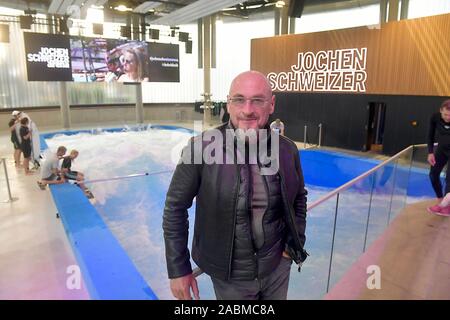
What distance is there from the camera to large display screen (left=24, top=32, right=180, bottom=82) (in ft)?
40.0

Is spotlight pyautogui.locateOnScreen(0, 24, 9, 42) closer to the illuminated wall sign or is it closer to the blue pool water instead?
the blue pool water

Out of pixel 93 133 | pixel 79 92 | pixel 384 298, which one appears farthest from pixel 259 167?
pixel 79 92

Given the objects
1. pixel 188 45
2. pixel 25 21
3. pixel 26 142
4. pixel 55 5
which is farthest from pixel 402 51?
pixel 25 21

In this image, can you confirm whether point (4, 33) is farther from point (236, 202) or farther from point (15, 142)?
point (236, 202)

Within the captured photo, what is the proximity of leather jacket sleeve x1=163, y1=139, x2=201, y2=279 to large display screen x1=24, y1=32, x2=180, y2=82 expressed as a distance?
13.0 meters

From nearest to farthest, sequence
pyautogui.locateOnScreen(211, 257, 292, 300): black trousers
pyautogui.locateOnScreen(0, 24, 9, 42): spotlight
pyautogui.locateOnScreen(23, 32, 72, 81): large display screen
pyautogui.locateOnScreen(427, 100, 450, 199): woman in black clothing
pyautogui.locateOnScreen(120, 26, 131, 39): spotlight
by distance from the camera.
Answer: pyautogui.locateOnScreen(211, 257, 292, 300): black trousers < pyautogui.locateOnScreen(427, 100, 450, 199): woman in black clothing < pyautogui.locateOnScreen(0, 24, 9, 42): spotlight < pyautogui.locateOnScreen(23, 32, 72, 81): large display screen < pyautogui.locateOnScreen(120, 26, 131, 39): spotlight

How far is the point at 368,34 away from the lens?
360 inches

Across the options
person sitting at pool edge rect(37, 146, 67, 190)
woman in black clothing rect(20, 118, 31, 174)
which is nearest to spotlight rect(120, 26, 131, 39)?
woman in black clothing rect(20, 118, 31, 174)

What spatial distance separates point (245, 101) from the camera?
1.37 meters

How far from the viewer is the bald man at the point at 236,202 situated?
1.38m

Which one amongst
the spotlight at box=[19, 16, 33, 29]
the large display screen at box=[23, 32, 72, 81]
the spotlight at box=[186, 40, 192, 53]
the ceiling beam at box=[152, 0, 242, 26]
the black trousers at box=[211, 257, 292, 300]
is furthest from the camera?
the spotlight at box=[186, 40, 192, 53]

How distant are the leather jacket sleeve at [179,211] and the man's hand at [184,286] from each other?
0.9 inches
